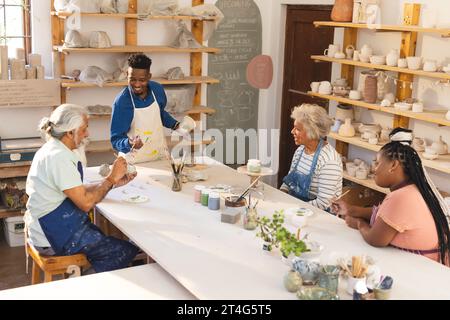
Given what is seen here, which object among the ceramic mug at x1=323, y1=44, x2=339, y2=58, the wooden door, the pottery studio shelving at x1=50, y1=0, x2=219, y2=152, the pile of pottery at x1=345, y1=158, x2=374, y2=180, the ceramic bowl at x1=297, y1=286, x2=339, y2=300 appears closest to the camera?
the ceramic bowl at x1=297, y1=286, x2=339, y2=300

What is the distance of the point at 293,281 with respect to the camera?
2762 mm

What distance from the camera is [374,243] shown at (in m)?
3.28

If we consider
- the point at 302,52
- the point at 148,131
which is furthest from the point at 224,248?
the point at 302,52

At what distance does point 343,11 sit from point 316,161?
2.16 meters

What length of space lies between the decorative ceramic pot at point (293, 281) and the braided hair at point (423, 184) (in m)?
0.83

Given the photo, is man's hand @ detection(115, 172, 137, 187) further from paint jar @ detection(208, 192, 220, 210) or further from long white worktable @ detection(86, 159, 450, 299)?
paint jar @ detection(208, 192, 220, 210)

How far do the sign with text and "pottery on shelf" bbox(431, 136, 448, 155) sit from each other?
317cm

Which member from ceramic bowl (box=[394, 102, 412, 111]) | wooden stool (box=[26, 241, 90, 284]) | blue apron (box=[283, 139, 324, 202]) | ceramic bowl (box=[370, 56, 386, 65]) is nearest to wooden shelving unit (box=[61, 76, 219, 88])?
ceramic bowl (box=[370, 56, 386, 65])

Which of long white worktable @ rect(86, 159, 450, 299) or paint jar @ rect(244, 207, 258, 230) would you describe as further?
paint jar @ rect(244, 207, 258, 230)

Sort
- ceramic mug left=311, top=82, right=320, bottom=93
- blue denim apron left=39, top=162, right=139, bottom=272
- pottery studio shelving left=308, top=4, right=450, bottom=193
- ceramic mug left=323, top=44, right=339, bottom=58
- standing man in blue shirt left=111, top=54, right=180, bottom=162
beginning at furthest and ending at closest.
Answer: ceramic mug left=311, top=82, right=320, bottom=93, ceramic mug left=323, top=44, right=339, bottom=58, pottery studio shelving left=308, top=4, right=450, bottom=193, standing man in blue shirt left=111, top=54, right=180, bottom=162, blue denim apron left=39, top=162, right=139, bottom=272

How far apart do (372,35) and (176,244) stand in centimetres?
346

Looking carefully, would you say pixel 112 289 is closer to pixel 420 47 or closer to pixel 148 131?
pixel 148 131

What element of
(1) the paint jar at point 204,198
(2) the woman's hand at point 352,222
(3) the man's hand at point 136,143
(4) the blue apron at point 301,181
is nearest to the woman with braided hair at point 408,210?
(2) the woman's hand at point 352,222

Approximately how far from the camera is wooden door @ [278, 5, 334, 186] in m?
6.62
